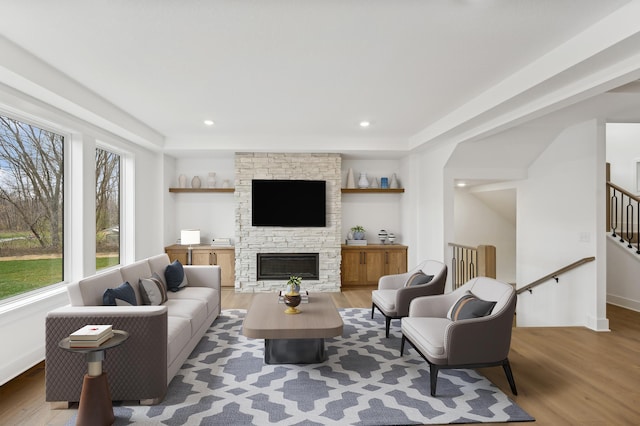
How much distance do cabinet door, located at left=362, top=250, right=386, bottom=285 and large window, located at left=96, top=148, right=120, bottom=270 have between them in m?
4.32

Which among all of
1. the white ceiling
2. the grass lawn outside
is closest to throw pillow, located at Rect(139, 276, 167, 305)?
the grass lawn outside

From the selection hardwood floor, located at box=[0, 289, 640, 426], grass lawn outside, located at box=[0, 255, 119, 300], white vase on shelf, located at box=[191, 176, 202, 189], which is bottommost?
hardwood floor, located at box=[0, 289, 640, 426]

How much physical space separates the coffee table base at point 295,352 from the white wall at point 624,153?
746cm

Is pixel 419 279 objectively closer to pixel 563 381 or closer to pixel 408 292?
pixel 408 292

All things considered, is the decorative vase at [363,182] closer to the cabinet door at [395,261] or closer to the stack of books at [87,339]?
the cabinet door at [395,261]

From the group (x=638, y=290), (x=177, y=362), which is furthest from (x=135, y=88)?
(x=638, y=290)

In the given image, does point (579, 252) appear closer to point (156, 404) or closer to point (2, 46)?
point (156, 404)

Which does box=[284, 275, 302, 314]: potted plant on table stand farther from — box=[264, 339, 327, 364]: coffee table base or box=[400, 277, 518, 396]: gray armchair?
box=[400, 277, 518, 396]: gray armchair

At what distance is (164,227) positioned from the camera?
6.78m

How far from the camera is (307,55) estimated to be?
306 cm

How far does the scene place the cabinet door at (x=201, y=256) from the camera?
267 inches

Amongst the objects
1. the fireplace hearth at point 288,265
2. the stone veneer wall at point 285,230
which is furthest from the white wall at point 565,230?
the fireplace hearth at point 288,265

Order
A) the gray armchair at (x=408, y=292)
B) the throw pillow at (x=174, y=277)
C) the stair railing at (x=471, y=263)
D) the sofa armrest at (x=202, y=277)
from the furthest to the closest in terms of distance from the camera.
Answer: the sofa armrest at (x=202, y=277) → the stair railing at (x=471, y=263) → the throw pillow at (x=174, y=277) → the gray armchair at (x=408, y=292)

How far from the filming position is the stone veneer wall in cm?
673
